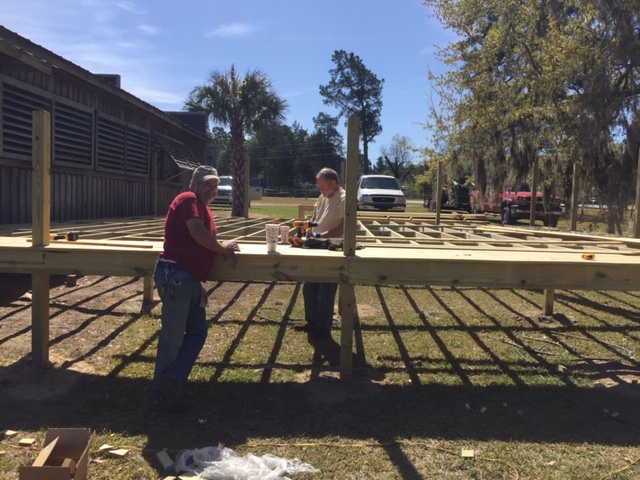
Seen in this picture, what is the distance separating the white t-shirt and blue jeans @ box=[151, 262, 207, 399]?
1.95 m

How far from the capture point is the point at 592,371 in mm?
5297

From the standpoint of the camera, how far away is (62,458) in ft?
10.3

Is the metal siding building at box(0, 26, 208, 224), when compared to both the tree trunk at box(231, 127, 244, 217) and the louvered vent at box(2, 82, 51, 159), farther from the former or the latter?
the tree trunk at box(231, 127, 244, 217)

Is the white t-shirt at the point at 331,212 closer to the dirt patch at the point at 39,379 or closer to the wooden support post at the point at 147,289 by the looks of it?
the dirt patch at the point at 39,379

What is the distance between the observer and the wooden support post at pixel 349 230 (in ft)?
13.9

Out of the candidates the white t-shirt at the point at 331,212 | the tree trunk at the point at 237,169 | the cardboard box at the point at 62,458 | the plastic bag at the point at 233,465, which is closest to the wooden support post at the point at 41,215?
the cardboard box at the point at 62,458

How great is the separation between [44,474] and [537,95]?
15.9 meters

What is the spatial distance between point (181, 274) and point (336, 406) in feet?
5.44

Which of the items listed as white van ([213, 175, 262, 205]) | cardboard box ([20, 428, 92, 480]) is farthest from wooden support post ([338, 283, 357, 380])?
white van ([213, 175, 262, 205])

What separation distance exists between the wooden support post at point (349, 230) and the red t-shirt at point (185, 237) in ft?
3.88

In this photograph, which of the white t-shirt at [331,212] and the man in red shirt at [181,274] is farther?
the white t-shirt at [331,212]

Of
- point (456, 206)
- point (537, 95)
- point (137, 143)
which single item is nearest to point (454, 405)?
point (137, 143)

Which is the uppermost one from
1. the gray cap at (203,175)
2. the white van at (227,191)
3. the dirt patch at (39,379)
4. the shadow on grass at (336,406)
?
the white van at (227,191)

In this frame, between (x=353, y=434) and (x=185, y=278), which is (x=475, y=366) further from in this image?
(x=185, y=278)
